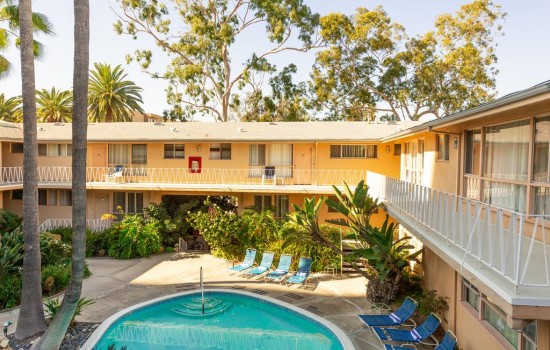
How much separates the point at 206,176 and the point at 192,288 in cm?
925

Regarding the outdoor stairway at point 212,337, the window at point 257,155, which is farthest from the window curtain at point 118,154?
the outdoor stairway at point 212,337

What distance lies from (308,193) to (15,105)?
41.2 metres

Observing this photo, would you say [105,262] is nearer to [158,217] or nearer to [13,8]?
[158,217]

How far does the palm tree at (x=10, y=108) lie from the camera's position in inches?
1823

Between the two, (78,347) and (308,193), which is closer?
(78,347)

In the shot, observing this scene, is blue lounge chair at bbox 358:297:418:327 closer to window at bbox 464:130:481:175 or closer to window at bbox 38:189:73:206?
window at bbox 464:130:481:175

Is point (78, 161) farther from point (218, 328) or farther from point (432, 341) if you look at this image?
point (432, 341)

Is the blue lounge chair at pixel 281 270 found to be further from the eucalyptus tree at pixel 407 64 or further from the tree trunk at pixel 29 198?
the eucalyptus tree at pixel 407 64

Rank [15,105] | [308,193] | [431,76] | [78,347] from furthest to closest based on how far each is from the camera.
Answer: [15,105], [431,76], [308,193], [78,347]

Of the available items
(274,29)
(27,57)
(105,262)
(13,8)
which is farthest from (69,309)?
(274,29)

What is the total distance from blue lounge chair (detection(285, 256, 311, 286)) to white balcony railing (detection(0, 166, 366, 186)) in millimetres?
6603

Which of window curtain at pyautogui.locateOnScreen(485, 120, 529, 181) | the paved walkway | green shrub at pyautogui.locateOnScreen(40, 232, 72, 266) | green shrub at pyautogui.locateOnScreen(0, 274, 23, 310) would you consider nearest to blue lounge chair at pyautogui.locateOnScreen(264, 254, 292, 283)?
the paved walkway

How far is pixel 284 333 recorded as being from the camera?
42.4 ft

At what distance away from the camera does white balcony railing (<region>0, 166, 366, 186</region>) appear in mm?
23812
